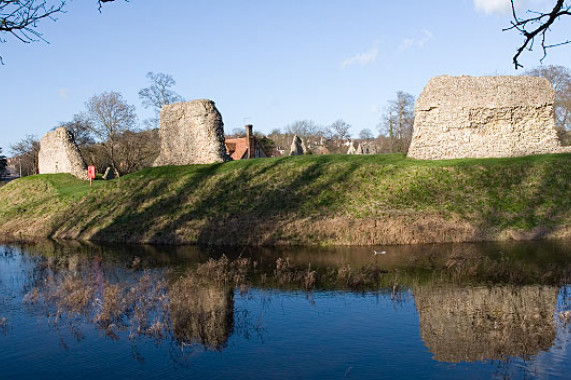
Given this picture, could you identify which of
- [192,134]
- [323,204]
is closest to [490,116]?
[323,204]

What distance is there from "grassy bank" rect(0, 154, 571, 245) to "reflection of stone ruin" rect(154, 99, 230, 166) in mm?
1244

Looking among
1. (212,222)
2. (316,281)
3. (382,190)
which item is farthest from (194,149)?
(316,281)

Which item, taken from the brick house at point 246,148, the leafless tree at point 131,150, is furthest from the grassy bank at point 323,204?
the brick house at point 246,148

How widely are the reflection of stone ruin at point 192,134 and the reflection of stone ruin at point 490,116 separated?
1154 centimetres

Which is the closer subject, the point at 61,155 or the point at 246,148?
the point at 61,155

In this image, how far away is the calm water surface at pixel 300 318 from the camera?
24.8ft

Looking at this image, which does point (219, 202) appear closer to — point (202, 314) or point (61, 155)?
point (202, 314)

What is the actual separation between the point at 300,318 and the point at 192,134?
20.7m

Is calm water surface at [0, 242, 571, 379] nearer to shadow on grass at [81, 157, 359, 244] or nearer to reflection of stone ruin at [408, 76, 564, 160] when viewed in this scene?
shadow on grass at [81, 157, 359, 244]

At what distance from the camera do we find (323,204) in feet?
67.9

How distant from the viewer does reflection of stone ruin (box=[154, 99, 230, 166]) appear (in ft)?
93.6

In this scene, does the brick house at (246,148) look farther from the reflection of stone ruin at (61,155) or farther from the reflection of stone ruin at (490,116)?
the reflection of stone ruin at (490,116)

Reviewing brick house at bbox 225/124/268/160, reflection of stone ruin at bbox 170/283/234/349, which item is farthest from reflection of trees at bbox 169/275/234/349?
brick house at bbox 225/124/268/160

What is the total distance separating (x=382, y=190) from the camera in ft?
68.9
